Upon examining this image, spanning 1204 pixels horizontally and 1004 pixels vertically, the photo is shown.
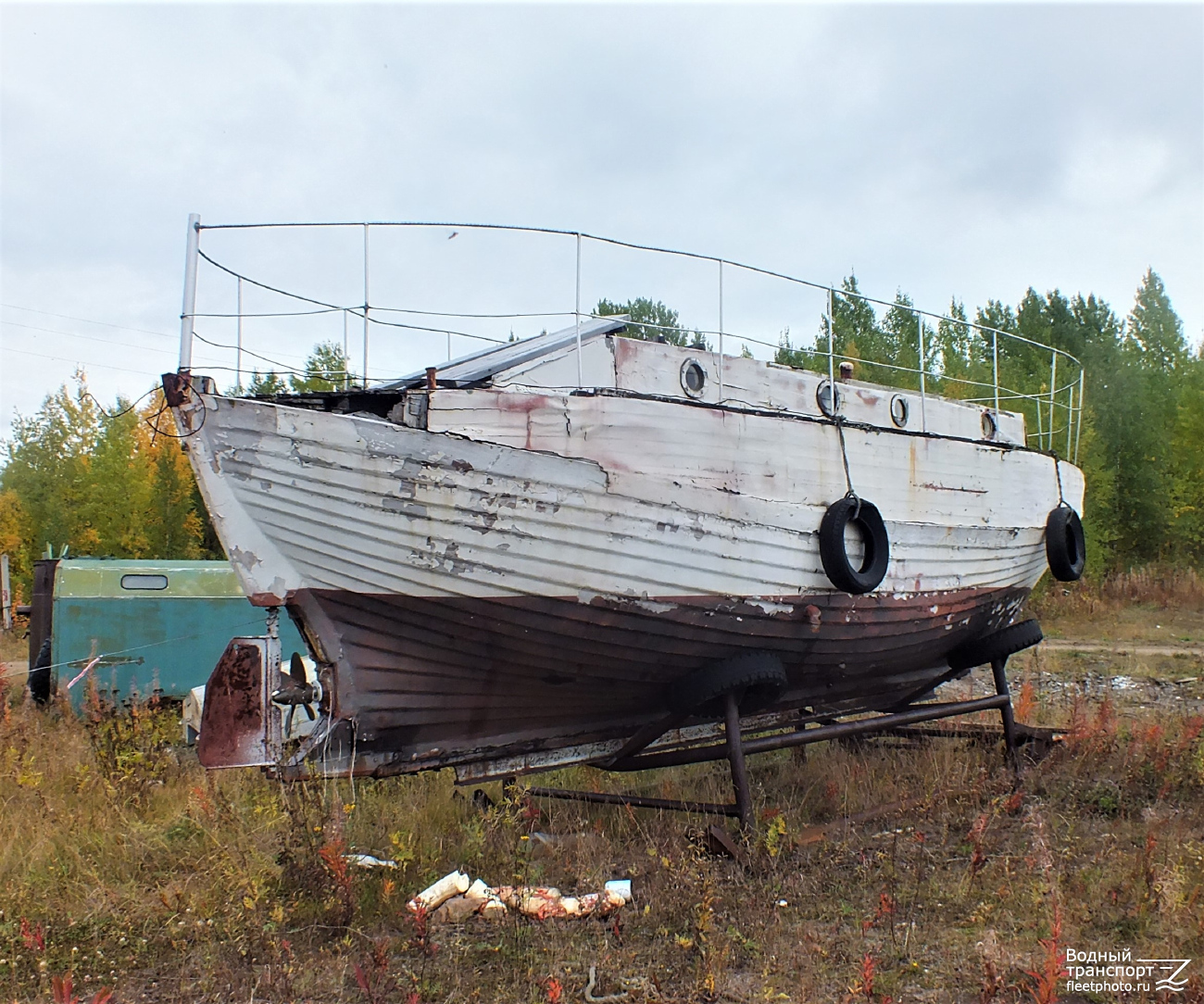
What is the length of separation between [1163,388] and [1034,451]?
1168 inches

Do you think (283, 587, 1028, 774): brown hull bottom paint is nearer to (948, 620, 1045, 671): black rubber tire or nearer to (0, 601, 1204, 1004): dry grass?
(0, 601, 1204, 1004): dry grass

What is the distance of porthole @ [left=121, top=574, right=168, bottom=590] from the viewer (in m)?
10.3

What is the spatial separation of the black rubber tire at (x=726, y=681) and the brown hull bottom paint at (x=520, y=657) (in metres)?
0.07

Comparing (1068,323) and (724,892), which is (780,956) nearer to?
(724,892)

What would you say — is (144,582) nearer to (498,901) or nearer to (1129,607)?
(498,901)

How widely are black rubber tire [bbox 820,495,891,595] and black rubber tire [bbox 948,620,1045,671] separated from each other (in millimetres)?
2147

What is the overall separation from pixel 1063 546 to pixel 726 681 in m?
4.37

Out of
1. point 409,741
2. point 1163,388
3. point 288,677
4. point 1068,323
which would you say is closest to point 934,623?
point 409,741

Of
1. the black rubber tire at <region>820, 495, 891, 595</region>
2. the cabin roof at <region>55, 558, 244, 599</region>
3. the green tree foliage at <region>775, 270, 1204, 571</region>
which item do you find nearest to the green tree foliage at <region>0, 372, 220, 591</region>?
the cabin roof at <region>55, 558, 244, 599</region>

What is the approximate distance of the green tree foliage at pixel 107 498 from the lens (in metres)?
25.5

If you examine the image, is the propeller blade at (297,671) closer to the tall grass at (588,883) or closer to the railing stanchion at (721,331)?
the tall grass at (588,883)

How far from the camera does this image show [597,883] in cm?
504

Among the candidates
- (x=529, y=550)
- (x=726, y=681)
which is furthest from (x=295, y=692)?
(x=726, y=681)

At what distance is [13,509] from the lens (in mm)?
34156
